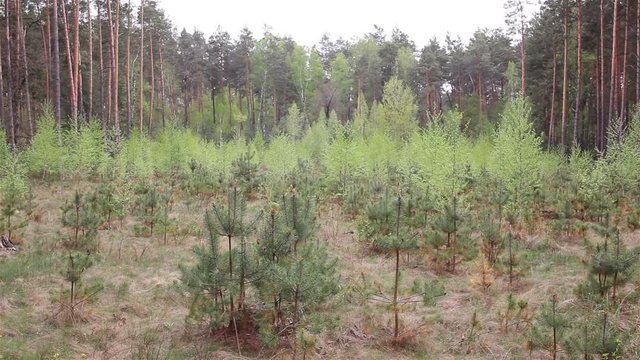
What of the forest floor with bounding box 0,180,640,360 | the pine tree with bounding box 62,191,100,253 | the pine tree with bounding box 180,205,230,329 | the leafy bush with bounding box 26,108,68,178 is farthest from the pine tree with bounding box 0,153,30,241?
the pine tree with bounding box 180,205,230,329

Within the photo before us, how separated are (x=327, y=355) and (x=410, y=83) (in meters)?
45.0

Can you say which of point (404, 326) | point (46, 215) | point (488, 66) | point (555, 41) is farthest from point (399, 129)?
point (404, 326)

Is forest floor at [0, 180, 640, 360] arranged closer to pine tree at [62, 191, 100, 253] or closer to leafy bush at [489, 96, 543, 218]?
pine tree at [62, 191, 100, 253]

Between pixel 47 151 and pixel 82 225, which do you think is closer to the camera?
pixel 82 225

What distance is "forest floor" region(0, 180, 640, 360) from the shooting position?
5.36m

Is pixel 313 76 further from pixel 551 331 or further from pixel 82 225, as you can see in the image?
pixel 551 331

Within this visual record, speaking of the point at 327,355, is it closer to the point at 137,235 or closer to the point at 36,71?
the point at 137,235

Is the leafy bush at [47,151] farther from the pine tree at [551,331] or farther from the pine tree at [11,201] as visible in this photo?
the pine tree at [551,331]

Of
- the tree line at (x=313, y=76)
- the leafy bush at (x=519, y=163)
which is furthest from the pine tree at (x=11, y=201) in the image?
the tree line at (x=313, y=76)

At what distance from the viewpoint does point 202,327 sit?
19.4 ft

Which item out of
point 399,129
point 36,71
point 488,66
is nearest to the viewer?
point 36,71

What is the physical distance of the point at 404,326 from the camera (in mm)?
6000

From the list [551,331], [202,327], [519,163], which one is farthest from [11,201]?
[519,163]

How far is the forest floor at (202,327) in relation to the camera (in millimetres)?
5359
